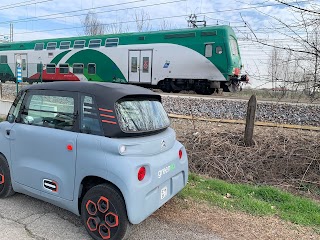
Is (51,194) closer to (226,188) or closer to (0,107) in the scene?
(226,188)

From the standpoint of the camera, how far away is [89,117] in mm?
3178

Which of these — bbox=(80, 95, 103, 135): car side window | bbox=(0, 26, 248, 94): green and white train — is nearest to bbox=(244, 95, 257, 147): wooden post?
bbox=(80, 95, 103, 135): car side window

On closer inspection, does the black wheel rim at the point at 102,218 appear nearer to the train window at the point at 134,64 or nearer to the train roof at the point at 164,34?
the train roof at the point at 164,34

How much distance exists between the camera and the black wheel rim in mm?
2924

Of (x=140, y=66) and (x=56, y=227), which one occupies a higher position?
(x=140, y=66)

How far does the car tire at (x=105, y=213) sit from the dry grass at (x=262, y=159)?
2.98 metres

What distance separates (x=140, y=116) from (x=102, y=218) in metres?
1.19

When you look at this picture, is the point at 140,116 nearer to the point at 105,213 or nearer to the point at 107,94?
the point at 107,94

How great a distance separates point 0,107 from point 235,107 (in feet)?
30.7

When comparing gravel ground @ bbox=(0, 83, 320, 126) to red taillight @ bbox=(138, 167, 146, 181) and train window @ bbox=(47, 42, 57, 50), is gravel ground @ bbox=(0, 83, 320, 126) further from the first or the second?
train window @ bbox=(47, 42, 57, 50)

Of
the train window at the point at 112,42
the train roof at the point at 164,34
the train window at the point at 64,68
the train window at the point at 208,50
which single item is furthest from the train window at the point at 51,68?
the train window at the point at 208,50

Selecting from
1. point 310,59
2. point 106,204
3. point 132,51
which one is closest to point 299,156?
point 310,59

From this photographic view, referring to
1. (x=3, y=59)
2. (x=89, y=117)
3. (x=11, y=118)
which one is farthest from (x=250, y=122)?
(x=3, y=59)

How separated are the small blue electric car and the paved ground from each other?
25 centimetres
